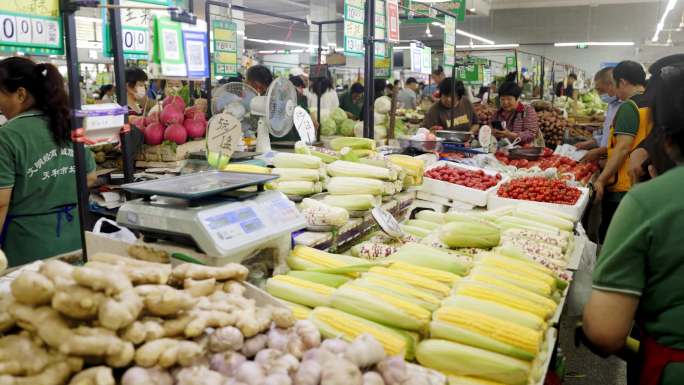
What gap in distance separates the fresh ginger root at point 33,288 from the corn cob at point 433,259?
160cm

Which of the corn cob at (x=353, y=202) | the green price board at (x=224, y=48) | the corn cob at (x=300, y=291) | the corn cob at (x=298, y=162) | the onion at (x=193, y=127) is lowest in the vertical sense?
the corn cob at (x=300, y=291)

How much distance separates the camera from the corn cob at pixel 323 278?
229 cm

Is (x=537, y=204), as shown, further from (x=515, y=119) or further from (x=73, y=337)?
(x=515, y=119)

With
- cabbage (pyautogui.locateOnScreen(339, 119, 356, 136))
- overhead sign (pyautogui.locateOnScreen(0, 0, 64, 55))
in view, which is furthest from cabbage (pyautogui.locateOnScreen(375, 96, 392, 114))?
overhead sign (pyautogui.locateOnScreen(0, 0, 64, 55))

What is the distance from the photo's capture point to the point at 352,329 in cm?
188

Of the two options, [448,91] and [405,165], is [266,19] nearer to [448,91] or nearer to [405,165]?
[448,91]

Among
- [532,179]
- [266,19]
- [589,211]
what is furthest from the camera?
[266,19]

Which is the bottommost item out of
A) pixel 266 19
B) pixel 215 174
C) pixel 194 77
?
pixel 215 174

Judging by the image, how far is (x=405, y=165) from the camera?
431cm

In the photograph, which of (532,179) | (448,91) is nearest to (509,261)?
(532,179)

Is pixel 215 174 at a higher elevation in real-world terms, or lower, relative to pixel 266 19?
lower

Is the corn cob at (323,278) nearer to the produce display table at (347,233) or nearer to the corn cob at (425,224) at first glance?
the produce display table at (347,233)

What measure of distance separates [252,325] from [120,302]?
0.39 meters

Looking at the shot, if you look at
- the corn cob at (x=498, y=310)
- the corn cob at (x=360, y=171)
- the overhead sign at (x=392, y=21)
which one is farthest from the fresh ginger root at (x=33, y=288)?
the overhead sign at (x=392, y=21)
